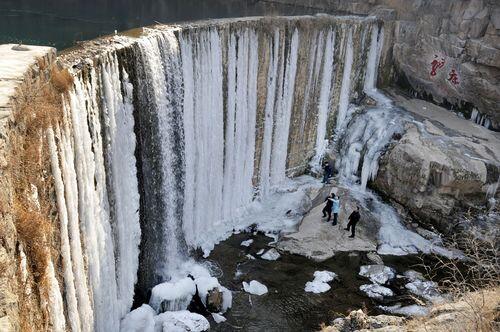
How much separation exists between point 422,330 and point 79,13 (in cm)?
2048

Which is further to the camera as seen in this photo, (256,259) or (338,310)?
(256,259)

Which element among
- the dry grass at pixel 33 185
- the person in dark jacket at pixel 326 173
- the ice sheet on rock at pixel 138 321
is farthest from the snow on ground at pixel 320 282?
the dry grass at pixel 33 185

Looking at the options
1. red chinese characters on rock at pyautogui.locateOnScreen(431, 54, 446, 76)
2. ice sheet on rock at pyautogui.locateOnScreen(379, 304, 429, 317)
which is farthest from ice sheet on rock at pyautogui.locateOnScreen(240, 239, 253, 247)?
red chinese characters on rock at pyautogui.locateOnScreen(431, 54, 446, 76)

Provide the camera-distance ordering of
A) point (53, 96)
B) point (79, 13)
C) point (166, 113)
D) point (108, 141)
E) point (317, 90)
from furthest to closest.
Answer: point (79, 13) < point (317, 90) < point (166, 113) < point (108, 141) < point (53, 96)

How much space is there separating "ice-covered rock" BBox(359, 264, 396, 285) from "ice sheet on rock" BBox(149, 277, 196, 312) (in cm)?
481

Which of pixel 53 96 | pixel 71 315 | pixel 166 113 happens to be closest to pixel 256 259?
pixel 166 113

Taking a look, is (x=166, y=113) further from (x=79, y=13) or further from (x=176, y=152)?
(x=79, y=13)

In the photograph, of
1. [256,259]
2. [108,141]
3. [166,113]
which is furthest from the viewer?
[256,259]

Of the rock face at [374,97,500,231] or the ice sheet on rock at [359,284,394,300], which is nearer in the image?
the ice sheet on rock at [359,284,394,300]

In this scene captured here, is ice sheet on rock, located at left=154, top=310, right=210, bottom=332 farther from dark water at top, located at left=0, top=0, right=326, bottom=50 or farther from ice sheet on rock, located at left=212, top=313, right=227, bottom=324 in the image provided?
dark water at top, located at left=0, top=0, right=326, bottom=50

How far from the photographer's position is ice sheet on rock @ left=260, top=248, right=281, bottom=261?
46.3ft

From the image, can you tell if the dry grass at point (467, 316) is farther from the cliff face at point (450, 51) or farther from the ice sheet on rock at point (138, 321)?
the cliff face at point (450, 51)

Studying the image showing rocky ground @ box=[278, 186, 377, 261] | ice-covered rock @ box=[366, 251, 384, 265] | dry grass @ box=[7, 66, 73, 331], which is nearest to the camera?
dry grass @ box=[7, 66, 73, 331]

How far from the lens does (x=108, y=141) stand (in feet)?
33.1
